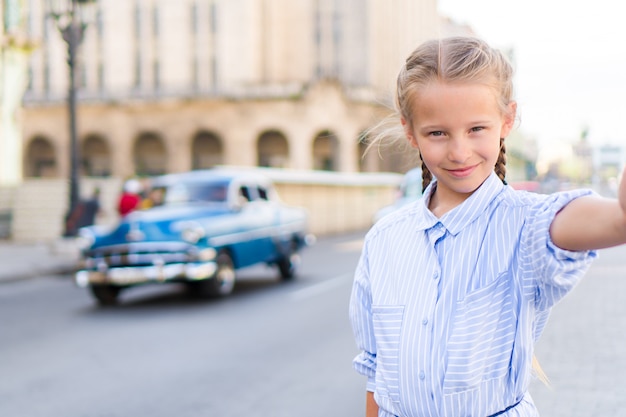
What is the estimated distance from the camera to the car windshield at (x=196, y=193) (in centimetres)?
1192

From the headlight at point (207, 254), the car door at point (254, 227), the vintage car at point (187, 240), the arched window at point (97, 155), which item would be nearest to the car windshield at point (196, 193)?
the vintage car at point (187, 240)

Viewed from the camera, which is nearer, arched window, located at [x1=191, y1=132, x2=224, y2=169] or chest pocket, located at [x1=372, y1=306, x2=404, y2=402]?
chest pocket, located at [x1=372, y1=306, x2=404, y2=402]

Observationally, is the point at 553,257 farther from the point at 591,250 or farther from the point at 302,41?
the point at 302,41

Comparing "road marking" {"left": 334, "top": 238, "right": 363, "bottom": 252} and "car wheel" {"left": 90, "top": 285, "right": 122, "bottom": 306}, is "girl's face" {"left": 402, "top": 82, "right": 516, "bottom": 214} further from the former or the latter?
"road marking" {"left": 334, "top": 238, "right": 363, "bottom": 252}

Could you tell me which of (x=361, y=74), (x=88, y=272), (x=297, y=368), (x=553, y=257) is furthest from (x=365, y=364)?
(x=361, y=74)

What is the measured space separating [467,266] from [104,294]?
9.77 m

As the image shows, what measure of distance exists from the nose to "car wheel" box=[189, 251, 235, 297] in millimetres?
9112

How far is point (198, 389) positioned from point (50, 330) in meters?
3.45

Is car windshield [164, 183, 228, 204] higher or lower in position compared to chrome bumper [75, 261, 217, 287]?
higher

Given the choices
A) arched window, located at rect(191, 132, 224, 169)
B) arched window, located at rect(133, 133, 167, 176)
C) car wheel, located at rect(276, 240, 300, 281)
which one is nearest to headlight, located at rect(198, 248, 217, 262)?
car wheel, located at rect(276, 240, 300, 281)

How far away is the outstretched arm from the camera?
4.50 feet

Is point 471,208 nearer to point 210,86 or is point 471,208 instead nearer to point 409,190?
point 409,190

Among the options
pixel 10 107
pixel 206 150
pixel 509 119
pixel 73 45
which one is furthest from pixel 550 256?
pixel 206 150

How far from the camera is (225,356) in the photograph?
279 inches
